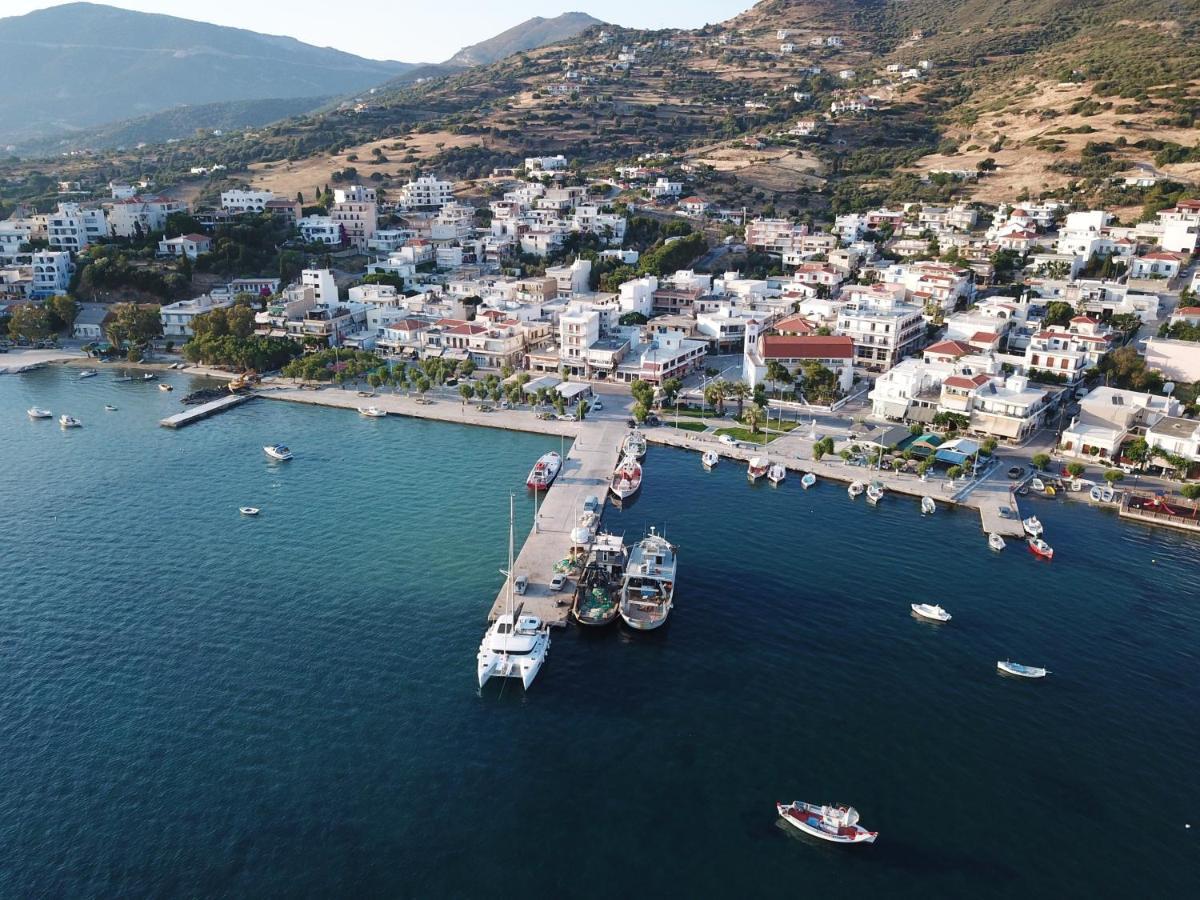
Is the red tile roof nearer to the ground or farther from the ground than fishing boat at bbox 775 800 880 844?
farther from the ground

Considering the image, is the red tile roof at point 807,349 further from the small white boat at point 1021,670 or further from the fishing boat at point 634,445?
the small white boat at point 1021,670

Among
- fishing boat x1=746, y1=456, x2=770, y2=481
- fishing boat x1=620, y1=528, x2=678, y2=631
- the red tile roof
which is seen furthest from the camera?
the red tile roof

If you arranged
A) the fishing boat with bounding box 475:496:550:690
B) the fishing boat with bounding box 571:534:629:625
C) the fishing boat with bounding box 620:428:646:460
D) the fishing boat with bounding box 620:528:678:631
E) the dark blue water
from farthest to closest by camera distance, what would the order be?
the fishing boat with bounding box 620:428:646:460
the fishing boat with bounding box 571:534:629:625
the fishing boat with bounding box 620:528:678:631
the fishing boat with bounding box 475:496:550:690
the dark blue water

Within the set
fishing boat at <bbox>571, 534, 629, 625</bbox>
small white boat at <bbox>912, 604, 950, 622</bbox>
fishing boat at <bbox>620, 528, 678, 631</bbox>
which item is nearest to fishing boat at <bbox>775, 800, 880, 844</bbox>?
fishing boat at <bbox>620, 528, 678, 631</bbox>

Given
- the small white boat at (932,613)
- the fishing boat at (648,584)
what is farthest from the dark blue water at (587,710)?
the fishing boat at (648,584)

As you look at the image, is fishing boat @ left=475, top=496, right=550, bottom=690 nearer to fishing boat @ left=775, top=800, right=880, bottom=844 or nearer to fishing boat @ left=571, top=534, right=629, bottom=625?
fishing boat @ left=571, top=534, right=629, bottom=625

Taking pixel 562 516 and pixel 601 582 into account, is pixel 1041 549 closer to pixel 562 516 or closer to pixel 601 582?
pixel 601 582

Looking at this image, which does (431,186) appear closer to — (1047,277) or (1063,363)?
(1047,277)

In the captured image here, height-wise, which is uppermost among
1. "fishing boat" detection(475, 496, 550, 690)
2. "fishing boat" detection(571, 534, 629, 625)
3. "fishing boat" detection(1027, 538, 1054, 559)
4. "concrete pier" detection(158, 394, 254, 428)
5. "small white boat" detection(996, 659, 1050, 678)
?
"fishing boat" detection(475, 496, 550, 690)
